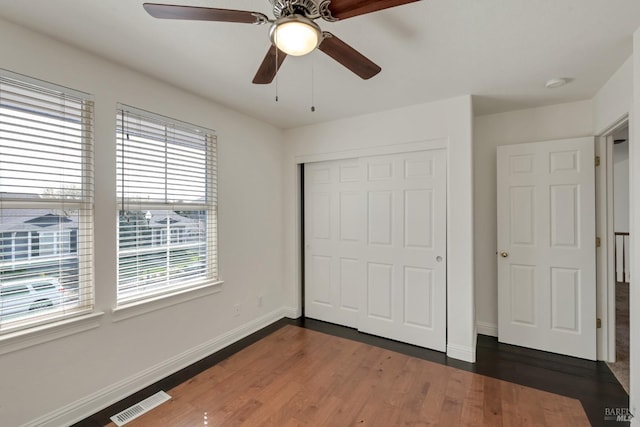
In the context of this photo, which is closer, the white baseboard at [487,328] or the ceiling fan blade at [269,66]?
the ceiling fan blade at [269,66]

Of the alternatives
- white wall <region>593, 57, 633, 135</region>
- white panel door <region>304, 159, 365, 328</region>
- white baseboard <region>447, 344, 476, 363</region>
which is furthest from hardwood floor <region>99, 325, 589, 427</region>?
white wall <region>593, 57, 633, 135</region>

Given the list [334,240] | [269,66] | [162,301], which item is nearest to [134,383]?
[162,301]

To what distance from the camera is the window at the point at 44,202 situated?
1.68 metres

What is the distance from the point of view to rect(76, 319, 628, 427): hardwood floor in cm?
194

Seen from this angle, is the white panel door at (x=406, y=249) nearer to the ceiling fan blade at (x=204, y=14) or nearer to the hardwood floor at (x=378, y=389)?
the hardwood floor at (x=378, y=389)

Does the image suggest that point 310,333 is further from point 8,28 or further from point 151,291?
point 8,28

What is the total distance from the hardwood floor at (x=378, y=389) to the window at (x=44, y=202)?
2.88 feet

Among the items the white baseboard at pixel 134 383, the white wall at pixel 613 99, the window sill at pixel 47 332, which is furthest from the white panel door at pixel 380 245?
the window sill at pixel 47 332

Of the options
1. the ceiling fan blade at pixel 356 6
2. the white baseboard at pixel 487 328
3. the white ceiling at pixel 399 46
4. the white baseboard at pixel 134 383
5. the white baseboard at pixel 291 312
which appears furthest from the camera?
the white baseboard at pixel 291 312

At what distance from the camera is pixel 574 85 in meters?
2.44

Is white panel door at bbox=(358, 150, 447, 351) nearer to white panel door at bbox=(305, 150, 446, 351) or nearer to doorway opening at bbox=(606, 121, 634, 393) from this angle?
white panel door at bbox=(305, 150, 446, 351)

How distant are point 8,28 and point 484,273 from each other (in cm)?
434

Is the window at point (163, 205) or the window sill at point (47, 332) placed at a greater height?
the window at point (163, 205)

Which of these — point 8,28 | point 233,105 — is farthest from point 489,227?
point 8,28
